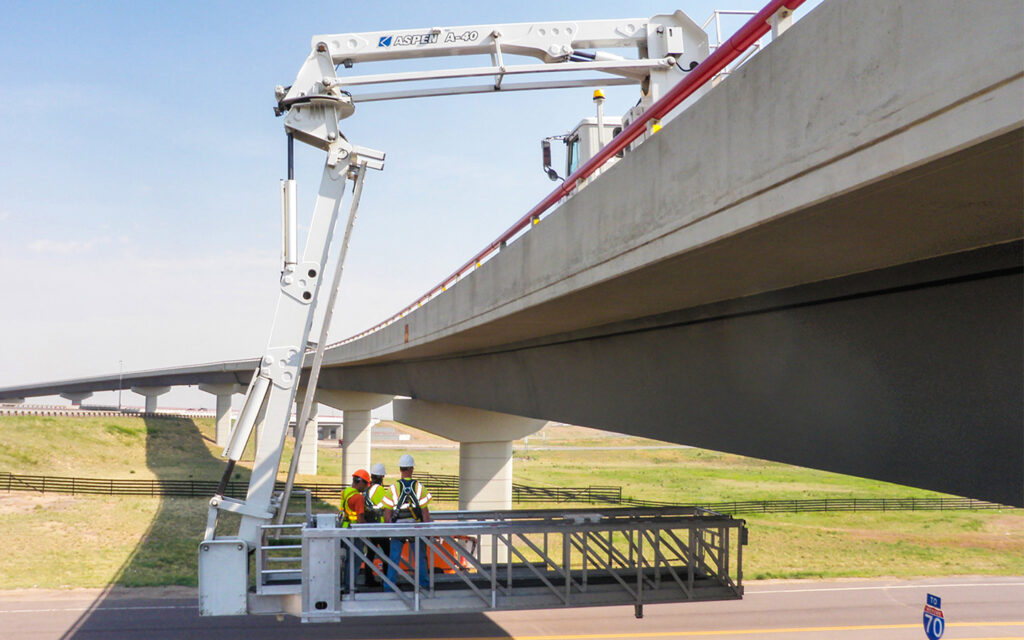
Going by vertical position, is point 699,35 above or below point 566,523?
above

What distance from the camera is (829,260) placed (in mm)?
5555

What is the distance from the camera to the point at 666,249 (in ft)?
17.9

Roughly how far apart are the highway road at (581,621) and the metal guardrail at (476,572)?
286 inches

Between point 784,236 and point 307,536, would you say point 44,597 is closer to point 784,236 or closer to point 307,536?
point 307,536

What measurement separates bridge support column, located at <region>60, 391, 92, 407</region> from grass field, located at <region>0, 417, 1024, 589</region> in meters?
57.3

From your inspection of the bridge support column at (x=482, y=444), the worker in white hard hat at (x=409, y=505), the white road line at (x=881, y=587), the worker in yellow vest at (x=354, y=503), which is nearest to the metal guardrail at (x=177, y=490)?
the bridge support column at (x=482, y=444)

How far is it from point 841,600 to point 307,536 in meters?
16.1

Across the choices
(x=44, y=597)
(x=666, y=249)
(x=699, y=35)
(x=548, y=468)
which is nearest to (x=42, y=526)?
(x=44, y=597)

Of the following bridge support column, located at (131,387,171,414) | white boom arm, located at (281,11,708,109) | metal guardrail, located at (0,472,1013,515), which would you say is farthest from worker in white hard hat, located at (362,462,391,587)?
bridge support column, located at (131,387,171,414)

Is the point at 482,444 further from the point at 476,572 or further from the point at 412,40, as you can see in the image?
the point at 476,572

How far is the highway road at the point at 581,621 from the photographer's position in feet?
54.4

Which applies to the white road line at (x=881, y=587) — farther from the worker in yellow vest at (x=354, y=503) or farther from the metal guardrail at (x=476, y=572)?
the worker in yellow vest at (x=354, y=503)

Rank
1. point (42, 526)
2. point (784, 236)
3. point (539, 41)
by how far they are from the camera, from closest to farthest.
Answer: point (784, 236), point (539, 41), point (42, 526)

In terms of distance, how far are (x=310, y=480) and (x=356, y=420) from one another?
262 inches
